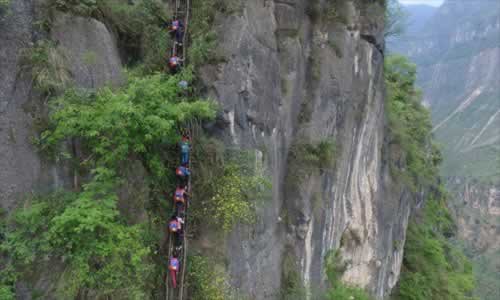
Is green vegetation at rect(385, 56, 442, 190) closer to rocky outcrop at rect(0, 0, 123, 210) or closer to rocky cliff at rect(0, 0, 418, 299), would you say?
rocky cliff at rect(0, 0, 418, 299)

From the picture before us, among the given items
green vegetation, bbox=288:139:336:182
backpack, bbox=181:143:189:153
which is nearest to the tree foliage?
backpack, bbox=181:143:189:153

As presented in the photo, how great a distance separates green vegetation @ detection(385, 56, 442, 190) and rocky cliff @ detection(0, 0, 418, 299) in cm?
282

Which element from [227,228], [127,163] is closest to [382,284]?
[227,228]

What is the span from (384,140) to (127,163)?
1247 centimetres

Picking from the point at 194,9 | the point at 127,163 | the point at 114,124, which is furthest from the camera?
the point at 194,9

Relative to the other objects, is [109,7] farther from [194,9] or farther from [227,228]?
→ [227,228]

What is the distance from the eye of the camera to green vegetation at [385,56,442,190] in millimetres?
17469

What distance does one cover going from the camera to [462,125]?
17550 centimetres

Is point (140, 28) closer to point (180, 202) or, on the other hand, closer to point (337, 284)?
point (180, 202)

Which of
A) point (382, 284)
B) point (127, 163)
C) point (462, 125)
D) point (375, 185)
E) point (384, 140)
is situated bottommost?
point (462, 125)

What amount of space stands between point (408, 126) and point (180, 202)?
60.8 feet

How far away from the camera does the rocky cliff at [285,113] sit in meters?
5.96

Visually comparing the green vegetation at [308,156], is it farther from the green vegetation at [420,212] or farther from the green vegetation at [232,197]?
the green vegetation at [420,212]

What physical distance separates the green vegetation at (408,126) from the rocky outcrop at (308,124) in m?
2.27
